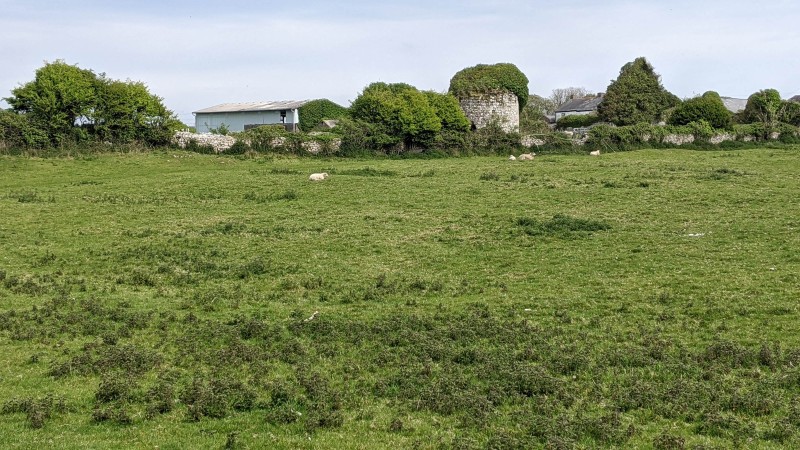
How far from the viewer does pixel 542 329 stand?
505 inches

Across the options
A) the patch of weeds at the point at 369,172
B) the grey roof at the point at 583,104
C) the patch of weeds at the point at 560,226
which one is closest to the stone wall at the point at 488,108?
the patch of weeds at the point at 369,172

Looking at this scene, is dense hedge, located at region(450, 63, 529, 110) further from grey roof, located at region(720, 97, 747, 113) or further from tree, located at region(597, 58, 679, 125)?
grey roof, located at region(720, 97, 747, 113)

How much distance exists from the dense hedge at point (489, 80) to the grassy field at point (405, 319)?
27.5 metres

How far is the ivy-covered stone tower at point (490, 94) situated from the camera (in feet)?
178

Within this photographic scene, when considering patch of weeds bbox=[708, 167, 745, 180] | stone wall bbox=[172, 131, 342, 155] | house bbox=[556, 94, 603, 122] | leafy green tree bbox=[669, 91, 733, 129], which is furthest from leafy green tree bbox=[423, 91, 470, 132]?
house bbox=[556, 94, 603, 122]

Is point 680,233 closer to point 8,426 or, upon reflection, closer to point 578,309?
point 578,309

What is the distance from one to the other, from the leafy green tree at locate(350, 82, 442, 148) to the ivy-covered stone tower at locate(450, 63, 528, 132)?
6.21 metres

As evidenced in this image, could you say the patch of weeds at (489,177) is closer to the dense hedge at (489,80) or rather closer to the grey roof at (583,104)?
the dense hedge at (489,80)

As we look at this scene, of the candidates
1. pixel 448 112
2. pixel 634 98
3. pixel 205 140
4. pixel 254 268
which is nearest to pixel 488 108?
pixel 448 112

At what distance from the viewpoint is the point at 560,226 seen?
2119 centimetres

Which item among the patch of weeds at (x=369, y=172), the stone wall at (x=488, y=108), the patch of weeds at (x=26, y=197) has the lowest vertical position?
the patch of weeds at (x=26, y=197)

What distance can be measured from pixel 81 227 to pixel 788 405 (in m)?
19.9

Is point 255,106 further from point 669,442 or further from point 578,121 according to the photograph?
point 669,442

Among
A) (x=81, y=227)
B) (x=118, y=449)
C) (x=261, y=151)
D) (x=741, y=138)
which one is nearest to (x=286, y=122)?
(x=261, y=151)
